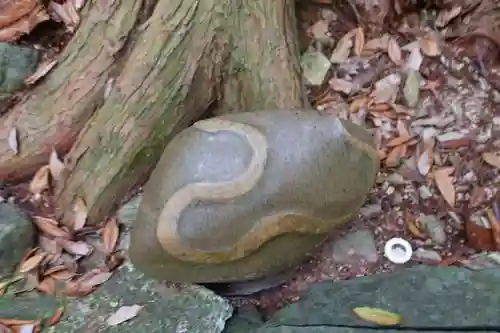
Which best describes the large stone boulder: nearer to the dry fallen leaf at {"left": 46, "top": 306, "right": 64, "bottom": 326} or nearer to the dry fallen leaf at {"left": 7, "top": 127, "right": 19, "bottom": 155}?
the dry fallen leaf at {"left": 46, "top": 306, "right": 64, "bottom": 326}

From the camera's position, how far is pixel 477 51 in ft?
7.11

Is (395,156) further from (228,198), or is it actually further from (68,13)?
(68,13)

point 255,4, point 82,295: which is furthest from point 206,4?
point 82,295

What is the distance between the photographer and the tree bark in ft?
6.30

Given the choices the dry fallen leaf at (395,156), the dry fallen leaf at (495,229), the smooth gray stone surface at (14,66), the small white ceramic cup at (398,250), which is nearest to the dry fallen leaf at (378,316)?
the small white ceramic cup at (398,250)

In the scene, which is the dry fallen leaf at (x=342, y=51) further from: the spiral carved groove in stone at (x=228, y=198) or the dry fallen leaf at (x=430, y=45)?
the spiral carved groove in stone at (x=228, y=198)

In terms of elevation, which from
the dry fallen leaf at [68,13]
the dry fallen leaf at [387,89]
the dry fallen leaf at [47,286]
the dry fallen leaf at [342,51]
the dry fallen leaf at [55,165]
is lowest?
the dry fallen leaf at [47,286]

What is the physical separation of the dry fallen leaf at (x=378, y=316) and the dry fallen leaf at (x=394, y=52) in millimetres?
925

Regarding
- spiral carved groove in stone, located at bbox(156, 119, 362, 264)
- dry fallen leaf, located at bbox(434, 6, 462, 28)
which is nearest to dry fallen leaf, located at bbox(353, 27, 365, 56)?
dry fallen leaf, located at bbox(434, 6, 462, 28)

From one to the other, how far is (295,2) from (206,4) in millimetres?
478

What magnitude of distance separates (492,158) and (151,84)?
1023mm

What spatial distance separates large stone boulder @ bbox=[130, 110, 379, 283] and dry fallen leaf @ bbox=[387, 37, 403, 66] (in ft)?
2.09

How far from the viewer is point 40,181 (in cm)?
200

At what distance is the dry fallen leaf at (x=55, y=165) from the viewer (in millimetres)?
1980
